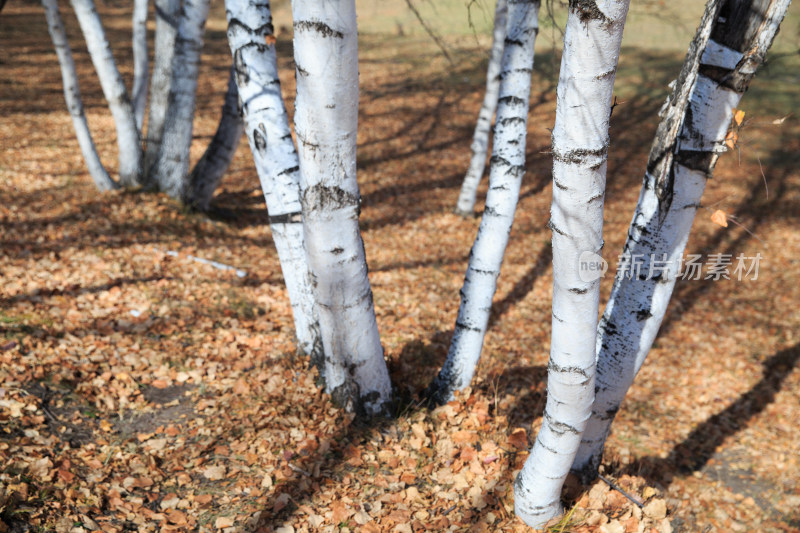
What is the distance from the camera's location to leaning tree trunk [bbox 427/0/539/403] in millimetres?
3566

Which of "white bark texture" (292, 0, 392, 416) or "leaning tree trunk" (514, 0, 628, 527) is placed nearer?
"leaning tree trunk" (514, 0, 628, 527)

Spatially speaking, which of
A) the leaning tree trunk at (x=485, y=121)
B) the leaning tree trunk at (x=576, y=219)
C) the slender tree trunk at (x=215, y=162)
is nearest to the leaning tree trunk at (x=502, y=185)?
the leaning tree trunk at (x=576, y=219)

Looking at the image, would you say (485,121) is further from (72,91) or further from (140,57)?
(72,91)

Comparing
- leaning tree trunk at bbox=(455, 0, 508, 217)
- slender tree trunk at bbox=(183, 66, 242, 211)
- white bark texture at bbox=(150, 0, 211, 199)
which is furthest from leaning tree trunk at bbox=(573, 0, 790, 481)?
leaning tree trunk at bbox=(455, 0, 508, 217)

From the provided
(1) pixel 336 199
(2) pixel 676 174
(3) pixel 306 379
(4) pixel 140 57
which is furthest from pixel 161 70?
(2) pixel 676 174

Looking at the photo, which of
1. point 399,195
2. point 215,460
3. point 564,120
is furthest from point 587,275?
point 399,195

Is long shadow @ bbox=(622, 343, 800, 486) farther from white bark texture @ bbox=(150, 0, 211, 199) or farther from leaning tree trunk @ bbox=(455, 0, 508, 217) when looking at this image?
white bark texture @ bbox=(150, 0, 211, 199)

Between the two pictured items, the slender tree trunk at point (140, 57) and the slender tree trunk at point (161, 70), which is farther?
the slender tree trunk at point (140, 57)

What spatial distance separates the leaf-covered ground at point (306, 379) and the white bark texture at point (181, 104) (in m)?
0.57

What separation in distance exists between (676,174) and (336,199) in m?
1.82

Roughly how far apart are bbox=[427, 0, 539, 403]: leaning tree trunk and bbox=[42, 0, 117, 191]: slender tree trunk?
5835mm

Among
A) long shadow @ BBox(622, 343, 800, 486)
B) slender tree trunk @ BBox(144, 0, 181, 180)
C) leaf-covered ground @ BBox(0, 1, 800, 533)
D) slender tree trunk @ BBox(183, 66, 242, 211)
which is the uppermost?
slender tree trunk @ BBox(144, 0, 181, 180)

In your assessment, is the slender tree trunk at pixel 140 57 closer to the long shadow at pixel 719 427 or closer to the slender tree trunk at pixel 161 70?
the slender tree trunk at pixel 161 70

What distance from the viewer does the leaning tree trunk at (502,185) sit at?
3566 mm
